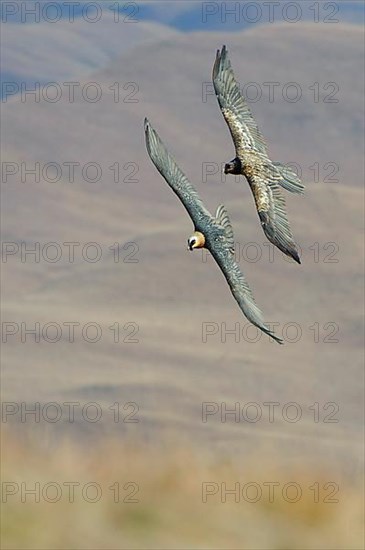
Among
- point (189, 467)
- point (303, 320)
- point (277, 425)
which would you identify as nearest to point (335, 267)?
point (303, 320)

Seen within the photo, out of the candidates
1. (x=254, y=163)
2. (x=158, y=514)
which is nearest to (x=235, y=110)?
(x=254, y=163)

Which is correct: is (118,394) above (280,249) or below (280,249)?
below

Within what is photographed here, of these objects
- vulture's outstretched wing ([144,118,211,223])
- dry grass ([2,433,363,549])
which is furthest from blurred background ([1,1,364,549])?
vulture's outstretched wing ([144,118,211,223])

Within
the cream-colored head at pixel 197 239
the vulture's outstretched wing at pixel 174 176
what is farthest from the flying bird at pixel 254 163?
the cream-colored head at pixel 197 239

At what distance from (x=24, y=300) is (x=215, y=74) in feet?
493

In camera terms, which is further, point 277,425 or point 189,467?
point 277,425

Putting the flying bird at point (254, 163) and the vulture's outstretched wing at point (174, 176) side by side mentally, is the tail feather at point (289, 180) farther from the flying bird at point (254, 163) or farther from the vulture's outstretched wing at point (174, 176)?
the vulture's outstretched wing at point (174, 176)

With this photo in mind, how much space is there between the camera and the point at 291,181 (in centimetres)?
552

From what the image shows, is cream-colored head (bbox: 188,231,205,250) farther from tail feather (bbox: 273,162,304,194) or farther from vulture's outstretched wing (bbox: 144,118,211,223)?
tail feather (bbox: 273,162,304,194)

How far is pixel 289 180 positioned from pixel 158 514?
94.1ft

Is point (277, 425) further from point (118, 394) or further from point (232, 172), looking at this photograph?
point (232, 172)

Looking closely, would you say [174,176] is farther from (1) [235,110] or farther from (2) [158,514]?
(2) [158,514]

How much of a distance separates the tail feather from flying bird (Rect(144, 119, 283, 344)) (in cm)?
25

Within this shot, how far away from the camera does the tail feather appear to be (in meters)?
5.38
